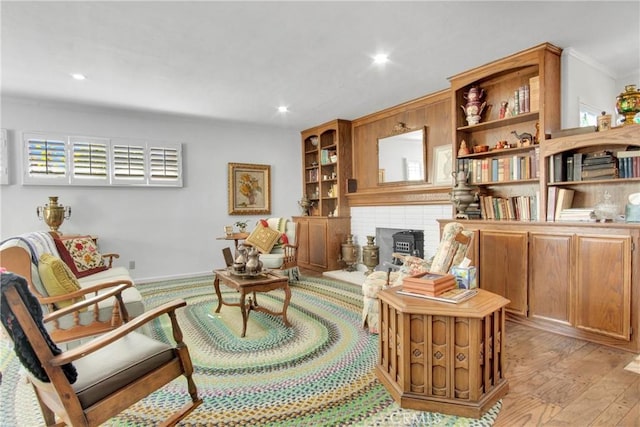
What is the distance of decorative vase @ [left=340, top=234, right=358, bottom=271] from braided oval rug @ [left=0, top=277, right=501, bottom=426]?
73.9 inches

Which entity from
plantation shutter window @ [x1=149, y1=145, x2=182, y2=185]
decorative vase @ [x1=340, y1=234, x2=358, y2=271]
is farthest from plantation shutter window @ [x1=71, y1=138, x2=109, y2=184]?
decorative vase @ [x1=340, y1=234, x2=358, y2=271]

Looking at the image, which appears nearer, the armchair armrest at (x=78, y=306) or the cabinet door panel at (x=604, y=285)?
the armchair armrest at (x=78, y=306)

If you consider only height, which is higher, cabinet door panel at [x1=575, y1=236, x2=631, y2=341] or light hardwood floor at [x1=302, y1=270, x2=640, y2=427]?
cabinet door panel at [x1=575, y1=236, x2=631, y2=341]

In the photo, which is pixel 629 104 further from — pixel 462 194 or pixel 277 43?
pixel 277 43

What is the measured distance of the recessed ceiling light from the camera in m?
3.21

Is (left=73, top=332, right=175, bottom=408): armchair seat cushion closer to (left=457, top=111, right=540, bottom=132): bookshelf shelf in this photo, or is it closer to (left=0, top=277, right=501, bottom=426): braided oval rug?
(left=0, top=277, right=501, bottom=426): braided oval rug

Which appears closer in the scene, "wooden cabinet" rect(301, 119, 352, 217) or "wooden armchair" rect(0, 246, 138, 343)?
"wooden armchair" rect(0, 246, 138, 343)

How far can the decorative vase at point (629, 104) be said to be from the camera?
2.86 meters

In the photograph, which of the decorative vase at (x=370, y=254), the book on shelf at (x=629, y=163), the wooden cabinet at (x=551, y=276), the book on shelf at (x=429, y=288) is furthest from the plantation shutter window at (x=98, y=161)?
the book on shelf at (x=629, y=163)

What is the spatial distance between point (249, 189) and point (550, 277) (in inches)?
180

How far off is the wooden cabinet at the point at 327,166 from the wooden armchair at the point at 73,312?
3916 mm

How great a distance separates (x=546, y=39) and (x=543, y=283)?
209 centimetres

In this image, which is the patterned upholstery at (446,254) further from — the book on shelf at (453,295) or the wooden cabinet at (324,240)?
the wooden cabinet at (324,240)

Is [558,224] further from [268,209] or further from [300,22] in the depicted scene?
[268,209]
